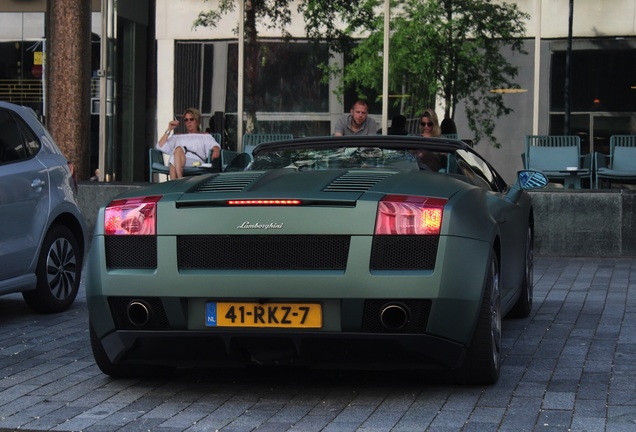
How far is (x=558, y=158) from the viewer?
16359mm

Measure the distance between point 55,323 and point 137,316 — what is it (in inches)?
123

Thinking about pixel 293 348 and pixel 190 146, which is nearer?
pixel 293 348

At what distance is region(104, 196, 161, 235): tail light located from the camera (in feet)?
20.5

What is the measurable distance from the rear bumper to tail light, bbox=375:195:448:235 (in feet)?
1.56

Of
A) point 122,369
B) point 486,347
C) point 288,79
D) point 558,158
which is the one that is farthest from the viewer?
point 288,79

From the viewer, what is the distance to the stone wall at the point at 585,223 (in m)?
14.6

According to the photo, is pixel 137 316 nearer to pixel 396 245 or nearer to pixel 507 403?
pixel 396 245

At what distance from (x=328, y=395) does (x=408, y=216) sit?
3.43 ft

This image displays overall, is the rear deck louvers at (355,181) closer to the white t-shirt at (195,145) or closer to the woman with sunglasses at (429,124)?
the woman with sunglasses at (429,124)

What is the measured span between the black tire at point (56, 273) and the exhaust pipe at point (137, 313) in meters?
3.42

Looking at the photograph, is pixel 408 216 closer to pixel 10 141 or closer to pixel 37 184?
pixel 37 184

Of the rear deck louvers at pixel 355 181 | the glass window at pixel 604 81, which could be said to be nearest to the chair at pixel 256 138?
the glass window at pixel 604 81

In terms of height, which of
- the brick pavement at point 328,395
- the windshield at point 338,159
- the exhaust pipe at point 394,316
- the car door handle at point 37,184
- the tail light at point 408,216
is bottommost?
the brick pavement at point 328,395

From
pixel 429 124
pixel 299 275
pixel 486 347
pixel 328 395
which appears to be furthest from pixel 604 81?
pixel 299 275
